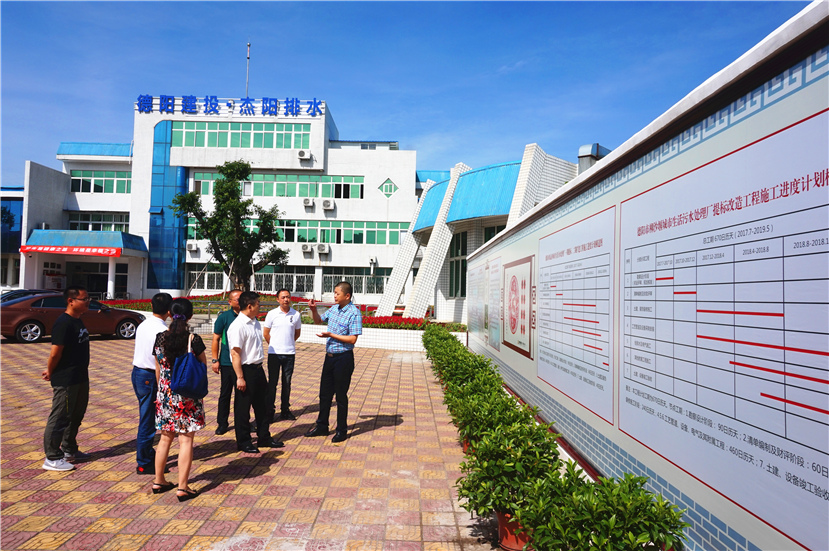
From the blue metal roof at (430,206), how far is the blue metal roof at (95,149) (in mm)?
26671

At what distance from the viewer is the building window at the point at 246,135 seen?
1393 inches

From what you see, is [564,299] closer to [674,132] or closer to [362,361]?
[674,132]

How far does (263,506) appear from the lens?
13.7 ft

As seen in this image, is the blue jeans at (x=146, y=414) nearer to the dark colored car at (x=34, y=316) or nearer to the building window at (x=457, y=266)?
the dark colored car at (x=34, y=316)

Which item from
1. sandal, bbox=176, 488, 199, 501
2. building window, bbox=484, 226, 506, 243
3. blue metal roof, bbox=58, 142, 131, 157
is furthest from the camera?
blue metal roof, bbox=58, 142, 131, 157

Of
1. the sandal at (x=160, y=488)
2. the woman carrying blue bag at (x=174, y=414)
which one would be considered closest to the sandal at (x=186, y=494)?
the woman carrying blue bag at (x=174, y=414)

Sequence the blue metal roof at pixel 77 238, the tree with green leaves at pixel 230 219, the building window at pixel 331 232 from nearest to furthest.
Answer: the tree with green leaves at pixel 230 219, the blue metal roof at pixel 77 238, the building window at pixel 331 232

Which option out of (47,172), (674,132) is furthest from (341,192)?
(674,132)

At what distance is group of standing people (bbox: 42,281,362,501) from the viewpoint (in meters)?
4.34

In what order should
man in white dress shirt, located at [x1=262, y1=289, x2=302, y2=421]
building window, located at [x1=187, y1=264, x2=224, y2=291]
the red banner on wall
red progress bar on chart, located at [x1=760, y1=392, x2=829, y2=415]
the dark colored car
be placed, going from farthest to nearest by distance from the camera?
building window, located at [x1=187, y1=264, x2=224, y2=291], the red banner on wall, the dark colored car, man in white dress shirt, located at [x1=262, y1=289, x2=302, y2=421], red progress bar on chart, located at [x1=760, y1=392, x2=829, y2=415]

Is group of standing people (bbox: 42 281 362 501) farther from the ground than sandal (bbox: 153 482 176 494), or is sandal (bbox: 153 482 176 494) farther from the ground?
group of standing people (bbox: 42 281 362 501)

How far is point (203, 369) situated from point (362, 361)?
8.64 m

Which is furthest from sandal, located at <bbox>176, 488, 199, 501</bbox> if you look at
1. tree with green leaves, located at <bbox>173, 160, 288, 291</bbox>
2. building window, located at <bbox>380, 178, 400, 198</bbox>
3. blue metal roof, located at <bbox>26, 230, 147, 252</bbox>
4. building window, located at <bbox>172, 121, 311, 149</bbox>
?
blue metal roof, located at <bbox>26, 230, 147, 252</bbox>

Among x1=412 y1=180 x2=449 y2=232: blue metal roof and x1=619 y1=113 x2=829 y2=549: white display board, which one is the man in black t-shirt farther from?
x1=412 y1=180 x2=449 y2=232: blue metal roof
